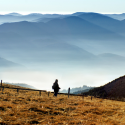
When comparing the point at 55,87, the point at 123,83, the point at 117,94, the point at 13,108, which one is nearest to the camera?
the point at 13,108

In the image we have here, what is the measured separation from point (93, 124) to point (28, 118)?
498cm

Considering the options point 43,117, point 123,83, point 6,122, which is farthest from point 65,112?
point 123,83

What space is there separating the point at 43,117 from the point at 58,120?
148 centimetres

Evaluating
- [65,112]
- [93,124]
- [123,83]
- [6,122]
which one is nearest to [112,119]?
[93,124]

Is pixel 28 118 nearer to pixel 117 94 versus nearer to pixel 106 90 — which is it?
pixel 117 94

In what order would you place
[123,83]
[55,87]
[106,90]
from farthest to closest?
[106,90] < [123,83] < [55,87]

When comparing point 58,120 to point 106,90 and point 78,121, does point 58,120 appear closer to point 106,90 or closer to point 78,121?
point 78,121

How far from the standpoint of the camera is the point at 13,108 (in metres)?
17.8

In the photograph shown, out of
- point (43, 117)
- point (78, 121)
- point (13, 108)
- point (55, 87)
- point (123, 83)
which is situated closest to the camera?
point (78, 121)

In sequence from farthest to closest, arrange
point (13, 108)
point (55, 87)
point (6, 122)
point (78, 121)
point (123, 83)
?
1. point (123, 83)
2. point (55, 87)
3. point (13, 108)
4. point (78, 121)
5. point (6, 122)

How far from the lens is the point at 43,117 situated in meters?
15.9

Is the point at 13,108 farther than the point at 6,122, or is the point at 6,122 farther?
the point at 13,108

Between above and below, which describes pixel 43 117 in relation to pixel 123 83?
below

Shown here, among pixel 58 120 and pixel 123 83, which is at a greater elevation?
pixel 123 83
